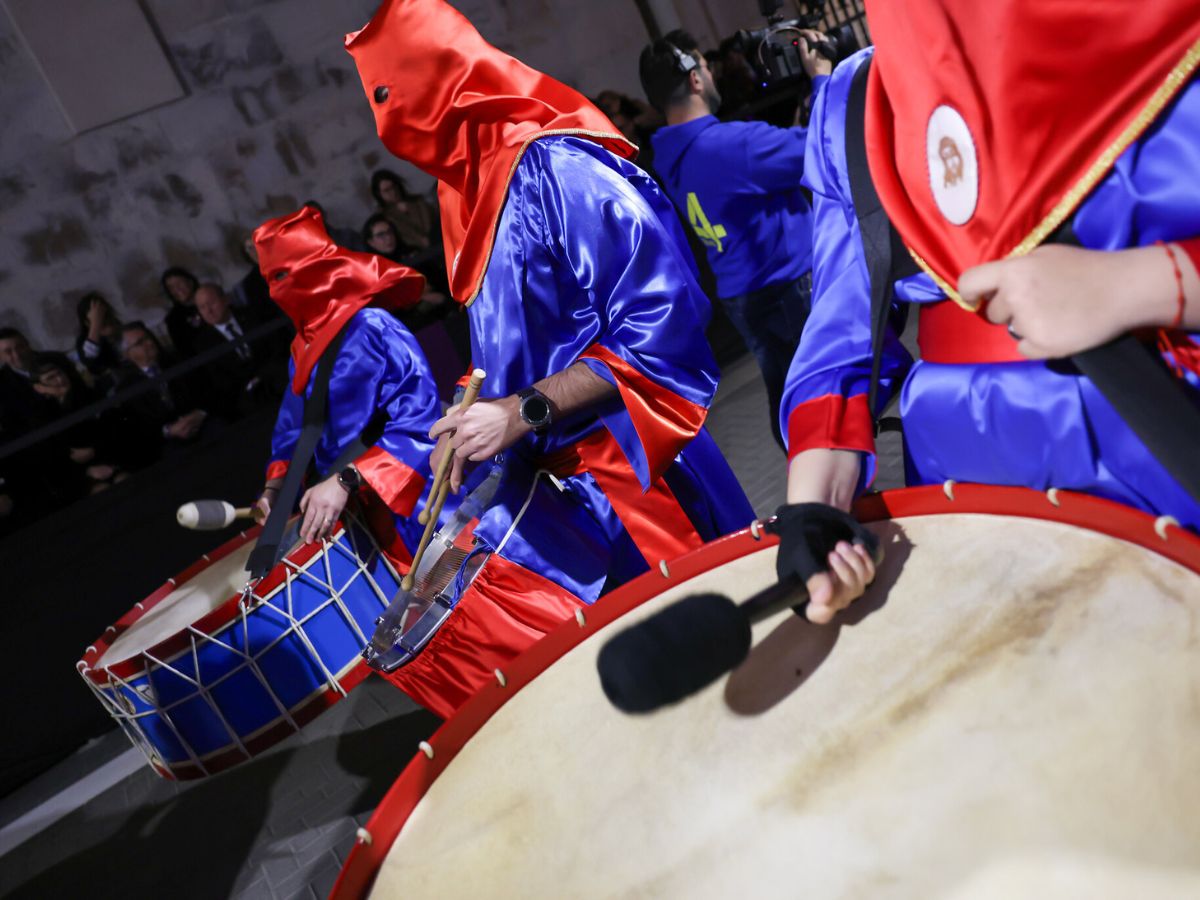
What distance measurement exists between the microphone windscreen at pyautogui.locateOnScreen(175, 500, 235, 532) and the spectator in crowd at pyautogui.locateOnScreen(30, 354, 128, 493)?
8.71 ft

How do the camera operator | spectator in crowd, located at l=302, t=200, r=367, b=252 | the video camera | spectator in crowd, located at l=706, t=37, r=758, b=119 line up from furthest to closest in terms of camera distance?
spectator in crowd, located at l=302, t=200, r=367, b=252 < spectator in crowd, located at l=706, t=37, r=758, b=119 < the camera operator < the video camera

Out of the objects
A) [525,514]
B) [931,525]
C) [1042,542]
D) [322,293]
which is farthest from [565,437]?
[322,293]

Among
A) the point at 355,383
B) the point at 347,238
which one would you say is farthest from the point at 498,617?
the point at 347,238

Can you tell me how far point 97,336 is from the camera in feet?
22.0

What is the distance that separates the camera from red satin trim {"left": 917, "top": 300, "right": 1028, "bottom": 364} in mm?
879

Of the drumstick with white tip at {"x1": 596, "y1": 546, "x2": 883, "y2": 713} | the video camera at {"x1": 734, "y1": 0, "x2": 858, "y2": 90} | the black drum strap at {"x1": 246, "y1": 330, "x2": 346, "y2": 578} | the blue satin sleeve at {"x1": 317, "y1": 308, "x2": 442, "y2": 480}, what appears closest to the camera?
the drumstick with white tip at {"x1": 596, "y1": 546, "x2": 883, "y2": 713}

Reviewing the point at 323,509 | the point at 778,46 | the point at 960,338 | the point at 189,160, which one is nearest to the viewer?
the point at 960,338

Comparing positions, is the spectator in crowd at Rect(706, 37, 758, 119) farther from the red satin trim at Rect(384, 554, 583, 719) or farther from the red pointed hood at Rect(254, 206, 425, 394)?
the red satin trim at Rect(384, 554, 583, 719)

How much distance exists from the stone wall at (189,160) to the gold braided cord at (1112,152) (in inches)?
301

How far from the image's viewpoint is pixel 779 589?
855mm

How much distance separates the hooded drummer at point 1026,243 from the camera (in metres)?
Result: 0.71

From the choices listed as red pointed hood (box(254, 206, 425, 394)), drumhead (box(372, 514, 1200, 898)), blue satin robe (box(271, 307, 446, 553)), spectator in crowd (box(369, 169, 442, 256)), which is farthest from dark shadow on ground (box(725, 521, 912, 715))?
spectator in crowd (box(369, 169, 442, 256))

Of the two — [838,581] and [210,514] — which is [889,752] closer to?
[838,581]

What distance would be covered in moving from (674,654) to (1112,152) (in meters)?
0.54
